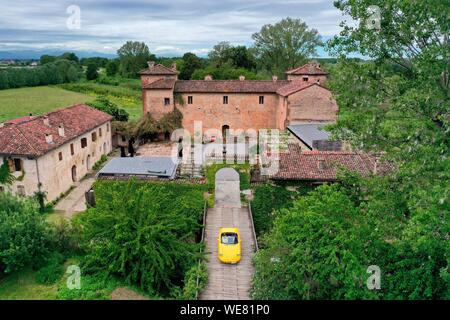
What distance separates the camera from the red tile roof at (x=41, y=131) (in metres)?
26.3

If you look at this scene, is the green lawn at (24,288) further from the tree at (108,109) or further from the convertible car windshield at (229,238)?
the tree at (108,109)

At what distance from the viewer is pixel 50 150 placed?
27312mm

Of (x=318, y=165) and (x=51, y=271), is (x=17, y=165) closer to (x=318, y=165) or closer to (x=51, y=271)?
(x=51, y=271)

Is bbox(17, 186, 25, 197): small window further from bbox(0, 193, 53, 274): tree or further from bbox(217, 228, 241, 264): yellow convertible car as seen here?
bbox(217, 228, 241, 264): yellow convertible car

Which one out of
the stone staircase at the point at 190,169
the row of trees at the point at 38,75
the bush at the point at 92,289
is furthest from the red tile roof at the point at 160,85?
the row of trees at the point at 38,75

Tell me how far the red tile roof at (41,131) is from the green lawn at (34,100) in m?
32.2

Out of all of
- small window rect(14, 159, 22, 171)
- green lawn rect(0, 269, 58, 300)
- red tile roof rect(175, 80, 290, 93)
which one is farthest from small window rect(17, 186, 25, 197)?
red tile roof rect(175, 80, 290, 93)

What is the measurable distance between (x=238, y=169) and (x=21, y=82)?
3714 inches

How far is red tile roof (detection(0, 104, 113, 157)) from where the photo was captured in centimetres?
2630

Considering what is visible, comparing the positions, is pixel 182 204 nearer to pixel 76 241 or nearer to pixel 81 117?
pixel 76 241

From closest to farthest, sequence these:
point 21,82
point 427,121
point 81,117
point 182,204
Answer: point 427,121 → point 182,204 → point 81,117 → point 21,82

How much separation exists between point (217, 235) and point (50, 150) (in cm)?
1453

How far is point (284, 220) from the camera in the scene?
15.2 meters
